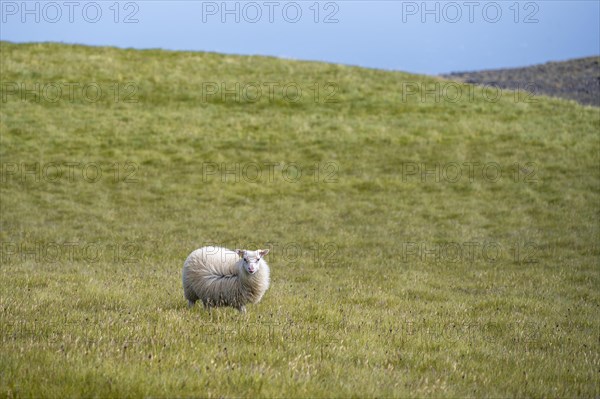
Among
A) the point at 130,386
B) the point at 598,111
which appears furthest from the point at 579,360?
the point at 598,111

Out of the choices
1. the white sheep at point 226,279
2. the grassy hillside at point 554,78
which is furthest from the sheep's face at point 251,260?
the grassy hillside at point 554,78

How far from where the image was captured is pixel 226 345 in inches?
272

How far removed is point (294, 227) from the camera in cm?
2259

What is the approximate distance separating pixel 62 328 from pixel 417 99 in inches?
1561

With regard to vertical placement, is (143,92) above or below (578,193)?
above

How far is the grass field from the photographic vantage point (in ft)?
21.2

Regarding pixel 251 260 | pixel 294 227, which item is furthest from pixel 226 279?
pixel 294 227

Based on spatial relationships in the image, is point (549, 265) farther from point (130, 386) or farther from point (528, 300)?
point (130, 386)

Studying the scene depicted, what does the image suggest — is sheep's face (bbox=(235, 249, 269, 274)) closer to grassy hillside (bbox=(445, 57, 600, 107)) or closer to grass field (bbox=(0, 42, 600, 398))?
grass field (bbox=(0, 42, 600, 398))

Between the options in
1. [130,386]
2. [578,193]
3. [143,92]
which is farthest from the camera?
[143,92]

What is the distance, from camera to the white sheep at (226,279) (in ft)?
32.1

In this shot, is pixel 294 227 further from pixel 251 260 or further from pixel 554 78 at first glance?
pixel 554 78

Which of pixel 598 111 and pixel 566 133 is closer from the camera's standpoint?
pixel 566 133

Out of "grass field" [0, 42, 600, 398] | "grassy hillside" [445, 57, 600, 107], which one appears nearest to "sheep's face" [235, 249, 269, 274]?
"grass field" [0, 42, 600, 398]
